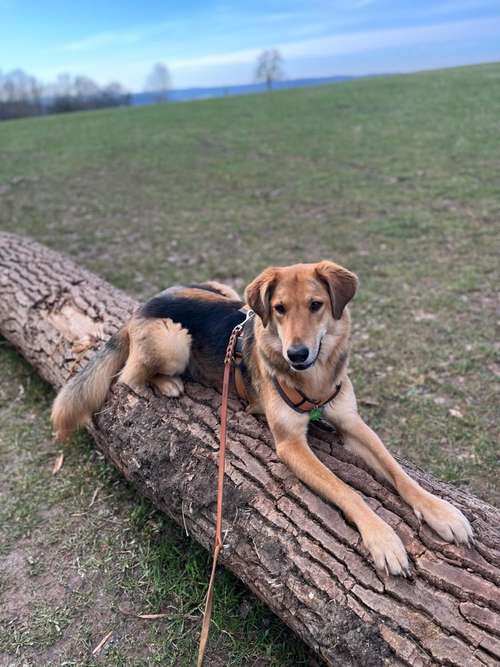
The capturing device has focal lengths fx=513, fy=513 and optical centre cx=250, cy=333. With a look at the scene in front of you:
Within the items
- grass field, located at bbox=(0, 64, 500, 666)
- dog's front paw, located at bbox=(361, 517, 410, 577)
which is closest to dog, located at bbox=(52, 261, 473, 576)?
dog's front paw, located at bbox=(361, 517, 410, 577)

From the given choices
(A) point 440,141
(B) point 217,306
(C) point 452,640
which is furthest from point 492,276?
(A) point 440,141

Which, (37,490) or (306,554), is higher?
(306,554)

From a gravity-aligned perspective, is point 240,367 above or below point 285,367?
below

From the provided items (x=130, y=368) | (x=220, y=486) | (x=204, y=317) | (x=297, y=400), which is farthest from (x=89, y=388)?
(x=297, y=400)

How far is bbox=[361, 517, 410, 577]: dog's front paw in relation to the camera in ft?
7.42

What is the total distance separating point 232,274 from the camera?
305 inches

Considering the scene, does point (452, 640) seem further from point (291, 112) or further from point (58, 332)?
point (291, 112)

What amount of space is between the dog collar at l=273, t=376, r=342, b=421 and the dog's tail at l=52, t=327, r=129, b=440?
1389mm

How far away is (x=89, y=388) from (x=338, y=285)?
6.52 ft

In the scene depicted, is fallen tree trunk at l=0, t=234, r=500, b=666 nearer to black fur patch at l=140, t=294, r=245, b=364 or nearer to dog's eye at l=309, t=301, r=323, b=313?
black fur patch at l=140, t=294, r=245, b=364

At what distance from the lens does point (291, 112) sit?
74.6 feet

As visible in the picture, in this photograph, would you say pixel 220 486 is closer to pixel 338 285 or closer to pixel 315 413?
pixel 315 413

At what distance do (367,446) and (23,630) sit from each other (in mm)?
2192

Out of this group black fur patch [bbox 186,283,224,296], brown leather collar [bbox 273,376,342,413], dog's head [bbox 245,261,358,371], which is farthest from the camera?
black fur patch [bbox 186,283,224,296]
